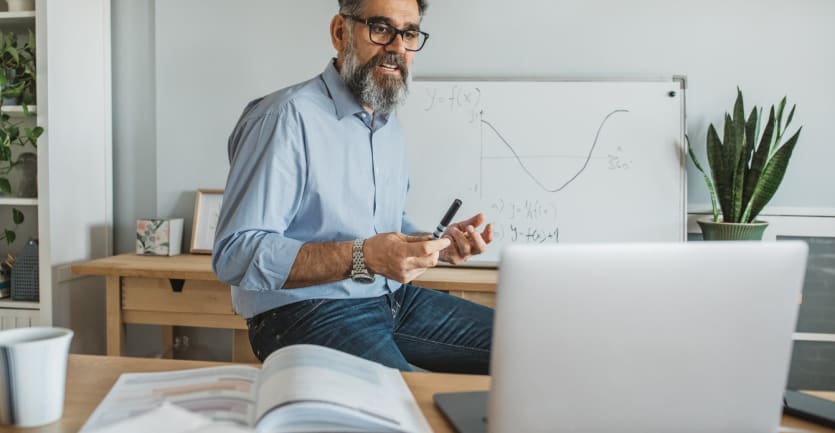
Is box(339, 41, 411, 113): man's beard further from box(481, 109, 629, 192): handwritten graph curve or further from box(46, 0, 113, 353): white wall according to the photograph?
box(46, 0, 113, 353): white wall

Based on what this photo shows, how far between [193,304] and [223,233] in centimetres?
95

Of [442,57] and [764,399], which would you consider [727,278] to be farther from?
[442,57]

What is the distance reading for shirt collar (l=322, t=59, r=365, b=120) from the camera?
1.58 metres

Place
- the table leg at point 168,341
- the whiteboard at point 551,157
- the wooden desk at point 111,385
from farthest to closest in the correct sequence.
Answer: the table leg at point 168,341 < the whiteboard at point 551,157 < the wooden desk at point 111,385

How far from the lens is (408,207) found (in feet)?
8.02

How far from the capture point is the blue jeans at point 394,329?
4.33 ft

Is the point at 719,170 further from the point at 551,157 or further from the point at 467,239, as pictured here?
the point at 467,239

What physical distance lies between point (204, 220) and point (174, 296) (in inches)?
16.1

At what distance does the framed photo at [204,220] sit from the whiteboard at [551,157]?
0.79 m

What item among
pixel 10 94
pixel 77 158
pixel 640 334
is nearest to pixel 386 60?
pixel 640 334

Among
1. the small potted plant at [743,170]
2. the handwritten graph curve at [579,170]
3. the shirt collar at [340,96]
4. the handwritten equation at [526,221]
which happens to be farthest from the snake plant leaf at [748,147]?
the shirt collar at [340,96]

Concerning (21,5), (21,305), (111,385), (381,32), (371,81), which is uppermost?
(21,5)

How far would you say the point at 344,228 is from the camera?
1.50 m

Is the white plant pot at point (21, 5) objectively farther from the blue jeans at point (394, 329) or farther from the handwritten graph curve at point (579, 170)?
the handwritten graph curve at point (579, 170)
